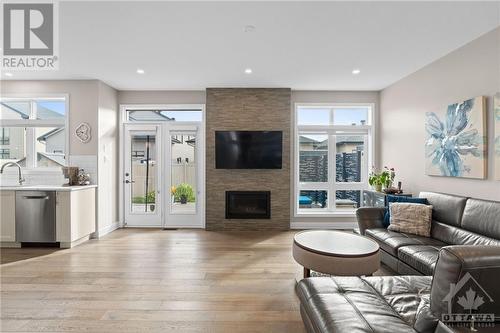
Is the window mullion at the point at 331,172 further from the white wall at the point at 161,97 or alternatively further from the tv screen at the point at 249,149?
the white wall at the point at 161,97

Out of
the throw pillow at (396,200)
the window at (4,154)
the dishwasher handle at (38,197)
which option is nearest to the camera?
the throw pillow at (396,200)

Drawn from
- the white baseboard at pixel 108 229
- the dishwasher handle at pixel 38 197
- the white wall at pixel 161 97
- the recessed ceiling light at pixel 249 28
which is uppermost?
the recessed ceiling light at pixel 249 28

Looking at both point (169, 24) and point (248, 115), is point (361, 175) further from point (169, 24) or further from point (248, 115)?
point (169, 24)

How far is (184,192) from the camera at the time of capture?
5.31 meters

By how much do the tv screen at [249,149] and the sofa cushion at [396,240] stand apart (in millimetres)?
2295

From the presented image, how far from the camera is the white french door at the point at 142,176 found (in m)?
5.27

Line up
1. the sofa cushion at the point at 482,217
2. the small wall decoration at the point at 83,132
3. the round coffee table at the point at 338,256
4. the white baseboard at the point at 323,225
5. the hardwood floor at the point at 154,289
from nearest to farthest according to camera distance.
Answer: the hardwood floor at the point at 154,289 → the round coffee table at the point at 338,256 → the sofa cushion at the point at 482,217 → the small wall decoration at the point at 83,132 → the white baseboard at the point at 323,225

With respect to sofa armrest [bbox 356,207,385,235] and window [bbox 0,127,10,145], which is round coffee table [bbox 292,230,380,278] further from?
window [bbox 0,127,10,145]

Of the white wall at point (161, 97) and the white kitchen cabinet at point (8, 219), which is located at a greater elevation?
the white wall at point (161, 97)

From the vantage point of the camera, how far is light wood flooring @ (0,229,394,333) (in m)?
2.14

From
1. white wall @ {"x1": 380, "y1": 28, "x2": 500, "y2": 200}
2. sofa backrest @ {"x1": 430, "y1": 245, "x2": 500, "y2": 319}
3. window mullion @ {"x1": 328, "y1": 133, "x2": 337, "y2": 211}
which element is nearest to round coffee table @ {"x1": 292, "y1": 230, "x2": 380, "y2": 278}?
sofa backrest @ {"x1": 430, "y1": 245, "x2": 500, "y2": 319}

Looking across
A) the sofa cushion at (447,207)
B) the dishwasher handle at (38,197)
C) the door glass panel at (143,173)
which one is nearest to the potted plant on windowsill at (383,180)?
the sofa cushion at (447,207)

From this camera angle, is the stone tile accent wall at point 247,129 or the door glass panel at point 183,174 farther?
the door glass panel at point 183,174

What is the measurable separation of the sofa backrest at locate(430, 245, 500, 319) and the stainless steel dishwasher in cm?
483
